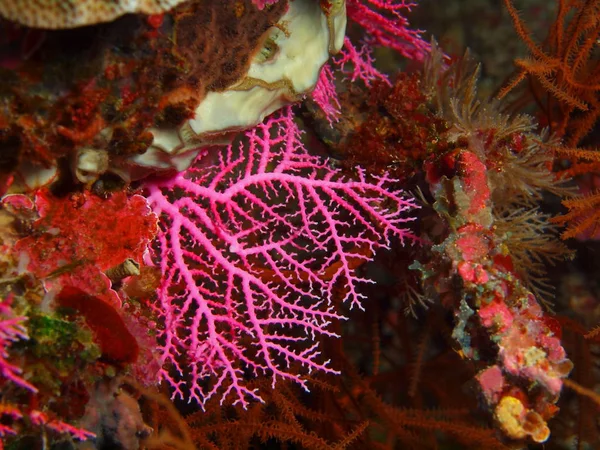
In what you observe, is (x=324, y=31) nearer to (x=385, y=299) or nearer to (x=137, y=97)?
(x=137, y=97)

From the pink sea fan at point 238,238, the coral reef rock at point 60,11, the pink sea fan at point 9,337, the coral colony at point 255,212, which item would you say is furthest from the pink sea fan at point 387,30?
the pink sea fan at point 9,337

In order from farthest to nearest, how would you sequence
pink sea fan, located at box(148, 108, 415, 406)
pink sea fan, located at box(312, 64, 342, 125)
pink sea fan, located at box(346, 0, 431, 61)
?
pink sea fan, located at box(346, 0, 431, 61) < pink sea fan, located at box(312, 64, 342, 125) < pink sea fan, located at box(148, 108, 415, 406)

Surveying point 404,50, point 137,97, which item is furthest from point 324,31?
point 404,50

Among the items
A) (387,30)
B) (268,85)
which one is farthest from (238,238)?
(387,30)

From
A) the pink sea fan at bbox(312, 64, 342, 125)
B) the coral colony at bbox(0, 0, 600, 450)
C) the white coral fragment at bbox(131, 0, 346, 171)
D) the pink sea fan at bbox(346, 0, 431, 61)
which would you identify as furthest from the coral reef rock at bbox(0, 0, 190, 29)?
the pink sea fan at bbox(346, 0, 431, 61)

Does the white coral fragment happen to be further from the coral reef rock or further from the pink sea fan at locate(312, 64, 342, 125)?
the coral reef rock

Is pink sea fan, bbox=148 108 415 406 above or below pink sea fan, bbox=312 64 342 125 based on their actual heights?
below

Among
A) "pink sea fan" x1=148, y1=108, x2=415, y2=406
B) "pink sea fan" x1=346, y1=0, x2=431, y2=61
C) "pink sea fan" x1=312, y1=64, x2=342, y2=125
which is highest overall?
"pink sea fan" x1=346, y1=0, x2=431, y2=61

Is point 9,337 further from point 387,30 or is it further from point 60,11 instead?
point 387,30
